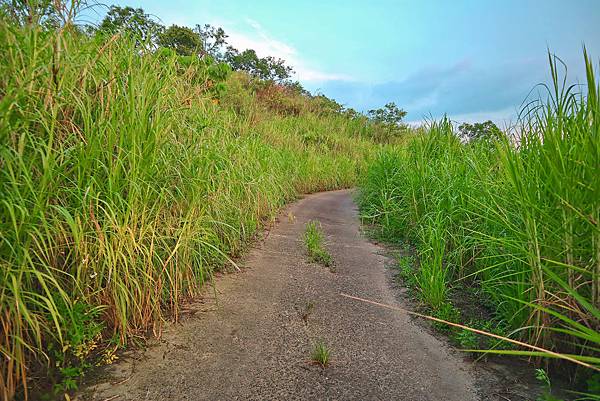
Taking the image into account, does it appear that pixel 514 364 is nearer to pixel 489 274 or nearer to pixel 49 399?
pixel 489 274

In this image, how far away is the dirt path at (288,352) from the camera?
5.09 feet

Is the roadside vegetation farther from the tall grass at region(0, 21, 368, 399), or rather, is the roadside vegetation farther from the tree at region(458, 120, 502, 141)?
the tree at region(458, 120, 502, 141)

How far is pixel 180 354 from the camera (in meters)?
1.75

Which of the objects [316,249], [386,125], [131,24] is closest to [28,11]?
[131,24]

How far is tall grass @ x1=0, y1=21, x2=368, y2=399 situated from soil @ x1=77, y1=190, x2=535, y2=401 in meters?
0.18

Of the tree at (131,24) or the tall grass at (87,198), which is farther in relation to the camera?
the tree at (131,24)

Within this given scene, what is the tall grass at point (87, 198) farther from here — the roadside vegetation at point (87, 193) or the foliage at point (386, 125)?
the foliage at point (386, 125)

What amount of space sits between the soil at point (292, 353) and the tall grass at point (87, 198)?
0.18 meters

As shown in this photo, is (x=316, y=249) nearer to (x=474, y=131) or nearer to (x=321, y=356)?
(x=321, y=356)

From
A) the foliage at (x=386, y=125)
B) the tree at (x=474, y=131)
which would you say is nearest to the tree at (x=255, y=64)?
the foliage at (x=386, y=125)

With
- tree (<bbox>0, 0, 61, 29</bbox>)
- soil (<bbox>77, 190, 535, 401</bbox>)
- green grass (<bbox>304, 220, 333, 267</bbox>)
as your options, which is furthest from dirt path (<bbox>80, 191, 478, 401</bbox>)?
tree (<bbox>0, 0, 61, 29</bbox>)

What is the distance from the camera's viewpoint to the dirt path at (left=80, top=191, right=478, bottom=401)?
1551 millimetres

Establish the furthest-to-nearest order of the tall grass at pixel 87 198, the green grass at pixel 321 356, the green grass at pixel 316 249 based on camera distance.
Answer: the green grass at pixel 316 249
the green grass at pixel 321 356
the tall grass at pixel 87 198

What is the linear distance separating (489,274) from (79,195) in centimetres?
266
